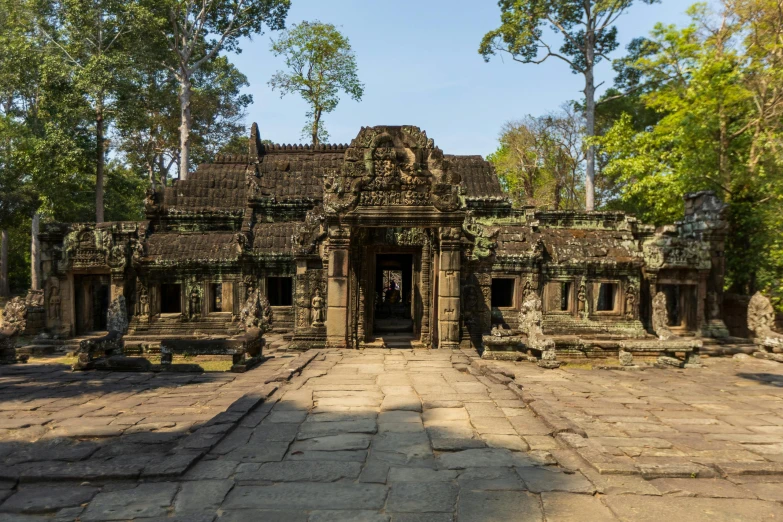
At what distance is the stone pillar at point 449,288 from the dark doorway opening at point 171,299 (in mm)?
10963

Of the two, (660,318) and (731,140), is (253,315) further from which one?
(731,140)

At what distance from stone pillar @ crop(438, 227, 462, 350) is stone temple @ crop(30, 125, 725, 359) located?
0.11 ft

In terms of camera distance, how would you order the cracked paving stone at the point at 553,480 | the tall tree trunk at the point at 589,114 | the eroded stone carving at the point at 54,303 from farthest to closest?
the tall tree trunk at the point at 589,114
the eroded stone carving at the point at 54,303
the cracked paving stone at the point at 553,480

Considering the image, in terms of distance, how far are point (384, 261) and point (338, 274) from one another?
29.2 feet

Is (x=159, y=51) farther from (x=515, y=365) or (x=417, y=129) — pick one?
→ (x=515, y=365)

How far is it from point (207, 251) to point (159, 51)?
14400 mm

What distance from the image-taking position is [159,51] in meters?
25.3

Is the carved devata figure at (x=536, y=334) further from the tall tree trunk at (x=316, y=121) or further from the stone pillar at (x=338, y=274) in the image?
the tall tree trunk at (x=316, y=121)

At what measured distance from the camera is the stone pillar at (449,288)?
11586 millimetres

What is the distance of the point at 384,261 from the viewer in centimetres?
2050

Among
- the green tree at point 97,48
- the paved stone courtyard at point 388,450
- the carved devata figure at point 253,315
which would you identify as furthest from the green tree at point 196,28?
the paved stone courtyard at point 388,450

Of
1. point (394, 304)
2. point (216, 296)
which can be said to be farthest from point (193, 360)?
point (394, 304)

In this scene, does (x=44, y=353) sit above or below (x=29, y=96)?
below

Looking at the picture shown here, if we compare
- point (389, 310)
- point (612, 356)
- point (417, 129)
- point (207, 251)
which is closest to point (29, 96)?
point (207, 251)
